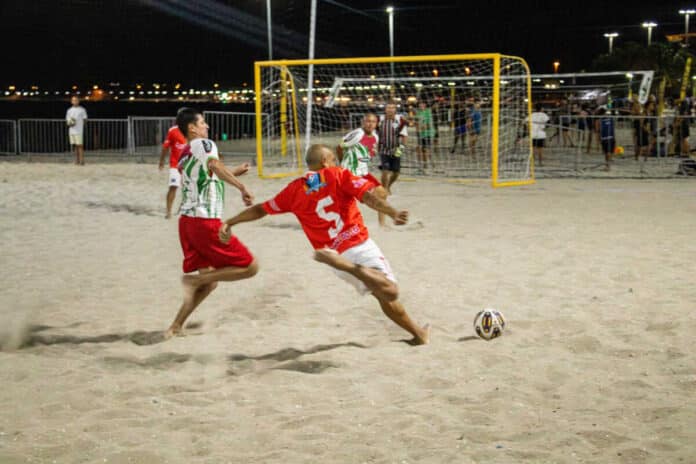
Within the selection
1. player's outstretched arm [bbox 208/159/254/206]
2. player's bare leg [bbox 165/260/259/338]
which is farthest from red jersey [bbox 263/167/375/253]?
player's bare leg [bbox 165/260/259/338]

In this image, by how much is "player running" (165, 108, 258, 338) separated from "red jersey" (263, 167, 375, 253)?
594 mm

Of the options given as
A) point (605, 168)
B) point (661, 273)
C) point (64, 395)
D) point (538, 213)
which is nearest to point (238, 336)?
point (64, 395)

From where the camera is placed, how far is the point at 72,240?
35.1 ft

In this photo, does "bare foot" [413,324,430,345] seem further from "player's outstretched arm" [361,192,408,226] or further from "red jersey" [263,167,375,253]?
"player's outstretched arm" [361,192,408,226]

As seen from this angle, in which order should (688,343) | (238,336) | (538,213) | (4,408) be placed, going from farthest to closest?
(538,213), (238,336), (688,343), (4,408)

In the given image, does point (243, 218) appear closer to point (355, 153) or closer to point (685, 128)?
point (355, 153)

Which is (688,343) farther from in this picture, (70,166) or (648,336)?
(70,166)

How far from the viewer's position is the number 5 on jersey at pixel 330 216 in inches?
222

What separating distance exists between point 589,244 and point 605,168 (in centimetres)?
1163

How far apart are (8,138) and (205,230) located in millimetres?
22523

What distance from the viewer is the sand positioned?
427 cm

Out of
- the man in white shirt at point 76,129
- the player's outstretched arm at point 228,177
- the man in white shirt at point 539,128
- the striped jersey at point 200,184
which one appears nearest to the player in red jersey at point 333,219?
the player's outstretched arm at point 228,177

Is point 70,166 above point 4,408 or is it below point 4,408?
above

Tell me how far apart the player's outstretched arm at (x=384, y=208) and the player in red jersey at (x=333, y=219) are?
107 mm
